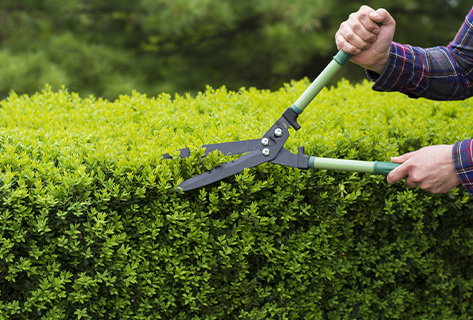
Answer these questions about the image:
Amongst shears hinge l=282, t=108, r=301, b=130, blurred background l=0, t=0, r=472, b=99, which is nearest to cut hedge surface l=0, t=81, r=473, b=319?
shears hinge l=282, t=108, r=301, b=130

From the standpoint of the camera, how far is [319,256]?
2498 millimetres

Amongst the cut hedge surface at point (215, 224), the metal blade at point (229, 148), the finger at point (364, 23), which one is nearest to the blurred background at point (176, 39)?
the cut hedge surface at point (215, 224)

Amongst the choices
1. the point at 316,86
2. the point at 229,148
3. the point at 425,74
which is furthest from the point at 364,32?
the point at 229,148

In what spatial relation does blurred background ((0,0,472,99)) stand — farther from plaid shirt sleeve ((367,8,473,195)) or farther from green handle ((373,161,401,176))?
green handle ((373,161,401,176))

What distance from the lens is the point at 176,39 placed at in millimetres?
8180

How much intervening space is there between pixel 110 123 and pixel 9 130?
509 millimetres

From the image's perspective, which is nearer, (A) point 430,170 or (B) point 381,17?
(A) point 430,170

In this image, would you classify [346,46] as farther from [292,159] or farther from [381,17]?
[292,159]

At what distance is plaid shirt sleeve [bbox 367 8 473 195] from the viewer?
2.58 metres

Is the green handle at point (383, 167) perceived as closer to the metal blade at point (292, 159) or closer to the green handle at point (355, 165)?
the green handle at point (355, 165)

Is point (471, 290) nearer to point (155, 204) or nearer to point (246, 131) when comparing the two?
point (246, 131)

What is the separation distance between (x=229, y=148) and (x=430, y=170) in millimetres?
837

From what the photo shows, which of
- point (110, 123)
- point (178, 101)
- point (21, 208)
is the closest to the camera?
point (21, 208)

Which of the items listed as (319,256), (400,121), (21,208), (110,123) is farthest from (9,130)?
(400,121)
